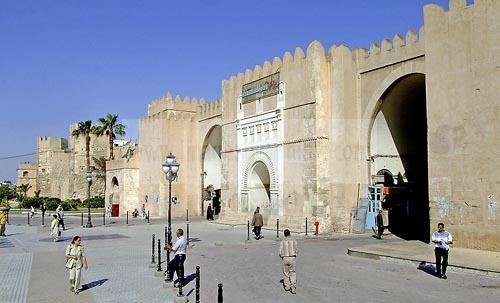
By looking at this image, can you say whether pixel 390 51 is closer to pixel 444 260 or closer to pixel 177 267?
pixel 444 260

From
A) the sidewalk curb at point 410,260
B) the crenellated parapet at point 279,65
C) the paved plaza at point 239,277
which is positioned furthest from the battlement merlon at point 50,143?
the sidewalk curb at point 410,260

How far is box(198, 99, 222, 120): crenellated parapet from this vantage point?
1339 inches

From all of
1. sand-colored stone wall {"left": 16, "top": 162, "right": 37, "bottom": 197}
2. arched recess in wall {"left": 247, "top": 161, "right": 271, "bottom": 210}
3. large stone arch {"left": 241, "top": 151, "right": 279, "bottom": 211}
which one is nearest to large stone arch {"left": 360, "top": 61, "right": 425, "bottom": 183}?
large stone arch {"left": 241, "top": 151, "right": 279, "bottom": 211}

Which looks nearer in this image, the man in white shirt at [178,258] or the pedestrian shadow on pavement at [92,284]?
the man in white shirt at [178,258]

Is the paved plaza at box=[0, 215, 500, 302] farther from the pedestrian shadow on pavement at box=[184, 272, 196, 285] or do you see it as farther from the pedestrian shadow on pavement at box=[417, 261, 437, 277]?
the pedestrian shadow on pavement at box=[417, 261, 437, 277]

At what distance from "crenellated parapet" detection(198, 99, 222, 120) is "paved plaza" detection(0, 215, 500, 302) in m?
16.3

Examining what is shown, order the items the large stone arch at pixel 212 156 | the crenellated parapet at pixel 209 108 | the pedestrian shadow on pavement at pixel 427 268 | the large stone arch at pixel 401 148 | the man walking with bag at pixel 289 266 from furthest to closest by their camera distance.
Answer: the large stone arch at pixel 212 156 → the crenellated parapet at pixel 209 108 → the large stone arch at pixel 401 148 → the pedestrian shadow on pavement at pixel 427 268 → the man walking with bag at pixel 289 266

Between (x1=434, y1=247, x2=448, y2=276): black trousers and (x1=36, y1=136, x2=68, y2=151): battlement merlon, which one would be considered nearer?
(x1=434, y1=247, x2=448, y2=276): black trousers

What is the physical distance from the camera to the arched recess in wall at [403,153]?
72.4 feet

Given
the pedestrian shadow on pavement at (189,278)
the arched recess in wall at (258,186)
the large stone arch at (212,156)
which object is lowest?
the pedestrian shadow on pavement at (189,278)

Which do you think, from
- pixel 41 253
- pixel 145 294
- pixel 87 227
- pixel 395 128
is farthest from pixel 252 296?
pixel 87 227

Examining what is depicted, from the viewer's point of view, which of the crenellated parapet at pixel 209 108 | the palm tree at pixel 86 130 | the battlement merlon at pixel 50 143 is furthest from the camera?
the battlement merlon at pixel 50 143

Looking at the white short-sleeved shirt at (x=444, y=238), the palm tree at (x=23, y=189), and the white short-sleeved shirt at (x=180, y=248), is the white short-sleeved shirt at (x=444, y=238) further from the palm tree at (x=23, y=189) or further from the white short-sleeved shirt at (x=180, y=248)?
the palm tree at (x=23, y=189)

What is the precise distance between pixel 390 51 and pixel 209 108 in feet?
55.5
